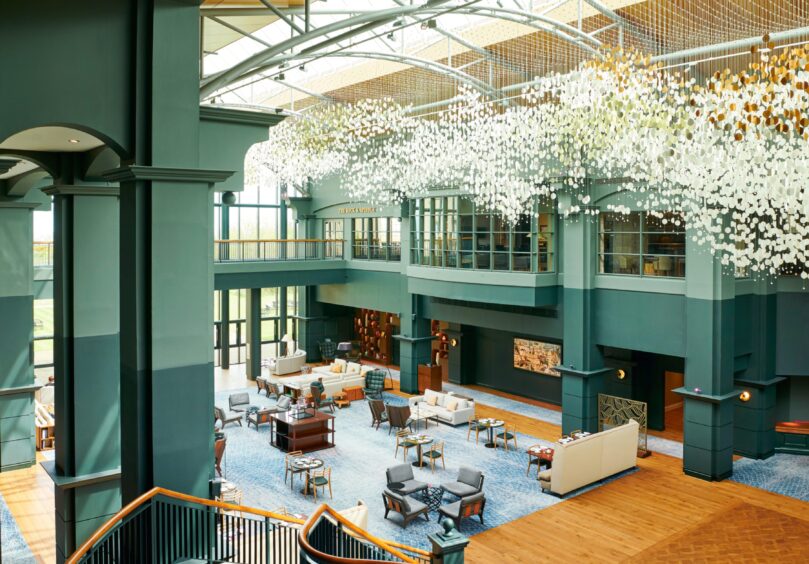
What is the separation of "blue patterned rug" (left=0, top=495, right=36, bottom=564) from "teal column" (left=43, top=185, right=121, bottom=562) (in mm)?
2262

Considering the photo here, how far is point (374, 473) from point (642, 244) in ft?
24.6

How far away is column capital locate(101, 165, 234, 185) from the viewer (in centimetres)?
578

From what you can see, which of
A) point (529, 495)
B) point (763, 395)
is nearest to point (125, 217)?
point (529, 495)

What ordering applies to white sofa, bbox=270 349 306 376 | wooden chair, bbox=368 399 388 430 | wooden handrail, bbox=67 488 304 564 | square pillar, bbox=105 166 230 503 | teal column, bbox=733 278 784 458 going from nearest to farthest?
wooden handrail, bbox=67 488 304 564 < square pillar, bbox=105 166 230 503 < teal column, bbox=733 278 784 458 < wooden chair, bbox=368 399 388 430 < white sofa, bbox=270 349 306 376

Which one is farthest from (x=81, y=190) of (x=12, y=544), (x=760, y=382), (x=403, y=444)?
(x=760, y=382)

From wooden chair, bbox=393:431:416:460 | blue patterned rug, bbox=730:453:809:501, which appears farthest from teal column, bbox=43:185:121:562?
blue patterned rug, bbox=730:453:809:501

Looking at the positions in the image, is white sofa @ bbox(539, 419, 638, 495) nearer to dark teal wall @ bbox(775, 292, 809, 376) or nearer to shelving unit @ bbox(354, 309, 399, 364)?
dark teal wall @ bbox(775, 292, 809, 376)


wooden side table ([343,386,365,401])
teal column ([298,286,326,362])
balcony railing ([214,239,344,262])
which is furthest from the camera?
teal column ([298,286,326,362])

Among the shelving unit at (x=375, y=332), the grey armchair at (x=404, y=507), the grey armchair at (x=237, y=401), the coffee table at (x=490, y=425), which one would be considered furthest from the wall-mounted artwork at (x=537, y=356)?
the grey armchair at (x=404, y=507)

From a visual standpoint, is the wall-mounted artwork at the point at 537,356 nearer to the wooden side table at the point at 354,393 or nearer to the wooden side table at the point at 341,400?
the wooden side table at the point at 354,393

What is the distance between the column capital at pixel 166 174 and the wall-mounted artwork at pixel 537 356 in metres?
14.7

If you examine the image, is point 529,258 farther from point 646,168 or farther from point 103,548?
point 103,548

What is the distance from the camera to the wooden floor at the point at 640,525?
10.5 m

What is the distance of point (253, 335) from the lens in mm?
23500
